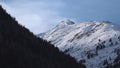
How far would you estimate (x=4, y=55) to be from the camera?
44031 millimetres

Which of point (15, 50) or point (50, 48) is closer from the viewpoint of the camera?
point (15, 50)

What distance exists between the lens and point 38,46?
71938 mm

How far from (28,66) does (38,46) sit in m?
27.3

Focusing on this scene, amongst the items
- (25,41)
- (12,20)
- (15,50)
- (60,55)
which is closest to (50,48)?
(60,55)

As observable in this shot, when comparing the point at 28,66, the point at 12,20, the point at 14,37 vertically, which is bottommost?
the point at 28,66

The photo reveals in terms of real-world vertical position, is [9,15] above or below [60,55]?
above

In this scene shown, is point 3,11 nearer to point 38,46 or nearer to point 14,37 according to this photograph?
point 38,46

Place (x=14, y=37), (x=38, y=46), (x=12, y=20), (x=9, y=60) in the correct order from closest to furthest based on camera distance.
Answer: (x=9, y=60), (x=14, y=37), (x=38, y=46), (x=12, y=20)

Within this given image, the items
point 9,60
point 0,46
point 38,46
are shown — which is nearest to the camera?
point 9,60

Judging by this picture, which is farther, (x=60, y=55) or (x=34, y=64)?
(x=60, y=55)

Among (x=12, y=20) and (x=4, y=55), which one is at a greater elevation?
(x=12, y=20)

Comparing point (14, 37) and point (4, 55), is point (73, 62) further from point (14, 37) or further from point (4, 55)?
point (4, 55)

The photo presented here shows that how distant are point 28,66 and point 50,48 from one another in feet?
119

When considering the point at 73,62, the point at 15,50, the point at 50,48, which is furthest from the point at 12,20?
the point at 15,50
